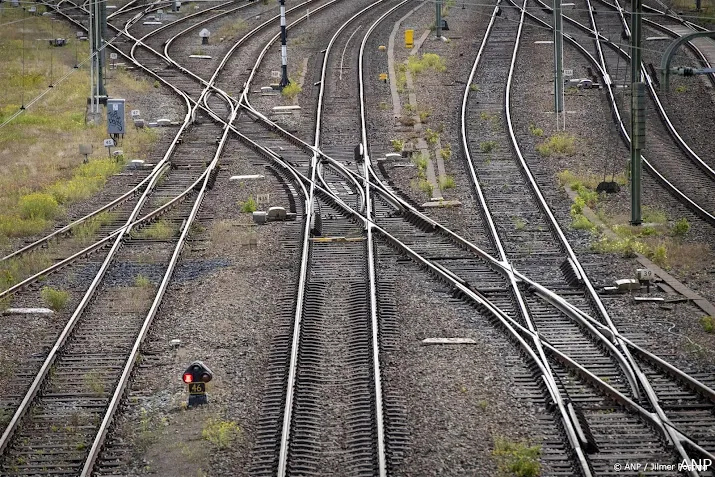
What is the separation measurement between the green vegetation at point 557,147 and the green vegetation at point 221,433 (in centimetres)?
1622

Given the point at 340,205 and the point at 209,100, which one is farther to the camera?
the point at 209,100

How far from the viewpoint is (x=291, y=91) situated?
35875 mm

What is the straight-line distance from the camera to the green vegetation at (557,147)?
27269mm

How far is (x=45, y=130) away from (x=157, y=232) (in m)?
13.1

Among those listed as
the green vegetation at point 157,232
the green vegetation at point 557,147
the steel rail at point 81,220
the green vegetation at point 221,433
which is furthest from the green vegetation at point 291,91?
the green vegetation at point 221,433

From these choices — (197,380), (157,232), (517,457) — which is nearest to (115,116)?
(157,232)

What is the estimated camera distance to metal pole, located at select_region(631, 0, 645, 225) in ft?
67.4

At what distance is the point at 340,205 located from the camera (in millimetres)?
22344

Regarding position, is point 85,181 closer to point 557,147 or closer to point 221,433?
point 557,147

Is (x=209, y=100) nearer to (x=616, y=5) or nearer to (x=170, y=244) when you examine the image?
(x=170, y=244)

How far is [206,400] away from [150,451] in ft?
4.25

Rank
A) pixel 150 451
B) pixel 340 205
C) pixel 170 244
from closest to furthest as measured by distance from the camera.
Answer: pixel 150 451 < pixel 170 244 < pixel 340 205

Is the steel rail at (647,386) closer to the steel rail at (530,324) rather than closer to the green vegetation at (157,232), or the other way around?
the steel rail at (530,324)

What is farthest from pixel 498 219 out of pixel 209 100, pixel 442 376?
pixel 209 100
